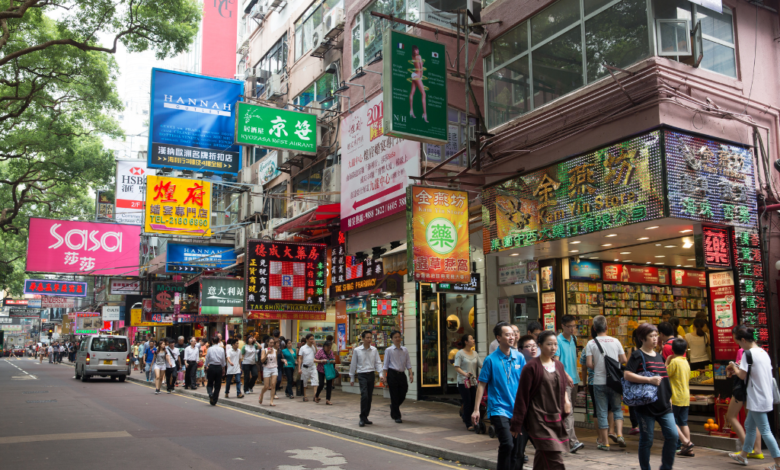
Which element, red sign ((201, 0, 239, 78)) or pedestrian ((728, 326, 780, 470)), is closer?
pedestrian ((728, 326, 780, 470))

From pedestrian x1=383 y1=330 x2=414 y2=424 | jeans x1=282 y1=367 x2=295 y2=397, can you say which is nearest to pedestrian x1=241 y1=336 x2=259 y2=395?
jeans x1=282 y1=367 x2=295 y2=397

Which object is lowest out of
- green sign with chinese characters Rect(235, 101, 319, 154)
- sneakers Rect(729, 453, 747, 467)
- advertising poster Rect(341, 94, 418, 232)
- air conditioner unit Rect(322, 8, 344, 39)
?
sneakers Rect(729, 453, 747, 467)

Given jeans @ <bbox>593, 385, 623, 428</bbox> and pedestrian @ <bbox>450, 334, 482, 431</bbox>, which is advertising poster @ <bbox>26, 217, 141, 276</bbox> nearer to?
pedestrian @ <bbox>450, 334, 482, 431</bbox>

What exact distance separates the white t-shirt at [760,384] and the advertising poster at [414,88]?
7084 mm

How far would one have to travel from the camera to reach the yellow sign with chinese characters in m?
21.3

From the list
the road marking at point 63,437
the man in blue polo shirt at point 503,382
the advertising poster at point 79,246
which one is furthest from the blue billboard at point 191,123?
the man in blue polo shirt at point 503,382

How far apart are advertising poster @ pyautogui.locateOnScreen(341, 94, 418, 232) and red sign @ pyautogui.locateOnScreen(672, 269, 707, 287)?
20.8ft

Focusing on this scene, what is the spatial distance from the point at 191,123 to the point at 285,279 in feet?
19.1

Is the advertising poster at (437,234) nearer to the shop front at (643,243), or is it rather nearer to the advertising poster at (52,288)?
the shop front at (643,243)

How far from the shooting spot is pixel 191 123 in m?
19.8

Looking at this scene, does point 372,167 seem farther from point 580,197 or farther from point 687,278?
point 687,278

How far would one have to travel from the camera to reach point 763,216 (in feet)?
32.1

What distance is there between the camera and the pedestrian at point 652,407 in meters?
6.41

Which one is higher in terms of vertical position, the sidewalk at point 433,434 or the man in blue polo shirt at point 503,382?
the man in blue polo shirt at point 503,382
